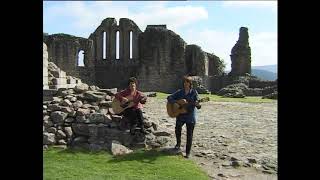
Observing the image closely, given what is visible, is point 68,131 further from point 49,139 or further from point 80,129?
point 49,139

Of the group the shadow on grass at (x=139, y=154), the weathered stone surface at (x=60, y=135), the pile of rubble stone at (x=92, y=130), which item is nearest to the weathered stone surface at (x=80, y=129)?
the pile of rubble stone at (x=92, y=130)

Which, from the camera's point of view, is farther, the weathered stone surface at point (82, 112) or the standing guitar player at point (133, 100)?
the weathered stone surface at point (82, 112)

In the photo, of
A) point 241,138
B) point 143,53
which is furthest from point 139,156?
point 143,53

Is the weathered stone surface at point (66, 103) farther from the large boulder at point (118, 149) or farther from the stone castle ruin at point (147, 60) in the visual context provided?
the stone castle ruin at point (147, 60)

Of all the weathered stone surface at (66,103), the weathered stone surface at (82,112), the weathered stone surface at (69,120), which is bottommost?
the weathered stone surface at (69,120)

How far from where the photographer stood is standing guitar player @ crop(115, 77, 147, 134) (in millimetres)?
9305

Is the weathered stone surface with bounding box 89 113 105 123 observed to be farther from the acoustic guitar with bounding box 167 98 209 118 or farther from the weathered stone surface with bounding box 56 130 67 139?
the acoustic guitar with bounding box 167 98 209 118

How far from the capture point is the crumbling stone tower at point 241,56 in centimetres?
3838

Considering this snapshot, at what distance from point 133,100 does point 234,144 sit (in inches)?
94.3

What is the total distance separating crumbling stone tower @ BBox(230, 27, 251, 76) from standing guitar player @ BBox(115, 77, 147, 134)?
29171 millimetres

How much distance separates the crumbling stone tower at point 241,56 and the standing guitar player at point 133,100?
29171 mm

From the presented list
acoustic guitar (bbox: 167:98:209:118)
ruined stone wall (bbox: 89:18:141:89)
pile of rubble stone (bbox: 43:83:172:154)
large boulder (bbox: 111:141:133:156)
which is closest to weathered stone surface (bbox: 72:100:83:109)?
pile of rubble stone (bbox: 43:83:172:154)

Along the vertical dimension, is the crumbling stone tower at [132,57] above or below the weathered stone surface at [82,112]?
above
